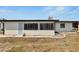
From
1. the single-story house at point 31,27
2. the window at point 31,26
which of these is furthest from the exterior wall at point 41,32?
the window at point 31,26

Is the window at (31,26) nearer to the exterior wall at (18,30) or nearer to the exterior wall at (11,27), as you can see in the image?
the exterior wall at (18,30)

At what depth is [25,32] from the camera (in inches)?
356

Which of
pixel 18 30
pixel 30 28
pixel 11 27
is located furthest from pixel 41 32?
pixel 11 27

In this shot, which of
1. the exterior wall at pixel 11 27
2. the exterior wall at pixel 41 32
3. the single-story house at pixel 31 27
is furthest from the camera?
the exterior wall at pixel 11 27

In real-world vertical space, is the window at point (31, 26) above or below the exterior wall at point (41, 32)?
above

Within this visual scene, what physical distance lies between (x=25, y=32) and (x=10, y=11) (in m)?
4.45

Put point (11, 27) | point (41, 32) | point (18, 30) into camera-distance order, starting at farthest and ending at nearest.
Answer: point (11, 27) < point (18, 30) < point (41, 32)

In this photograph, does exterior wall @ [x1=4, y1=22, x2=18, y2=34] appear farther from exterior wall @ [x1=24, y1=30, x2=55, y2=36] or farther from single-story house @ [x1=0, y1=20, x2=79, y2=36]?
exterior wall @ [x1=24, y1=30, x2=55, y2=36]


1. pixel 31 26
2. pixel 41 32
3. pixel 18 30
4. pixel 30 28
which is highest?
pixel 31 26

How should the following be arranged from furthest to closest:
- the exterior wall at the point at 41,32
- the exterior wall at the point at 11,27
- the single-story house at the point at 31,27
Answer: the exterior wall at the point at 11,27
the single-story house at the point at 31,27
the exterior wall at the point at 41,32

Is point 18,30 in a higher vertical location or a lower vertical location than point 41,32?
higher

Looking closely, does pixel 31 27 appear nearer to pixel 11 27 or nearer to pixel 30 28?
pixel 30 28
